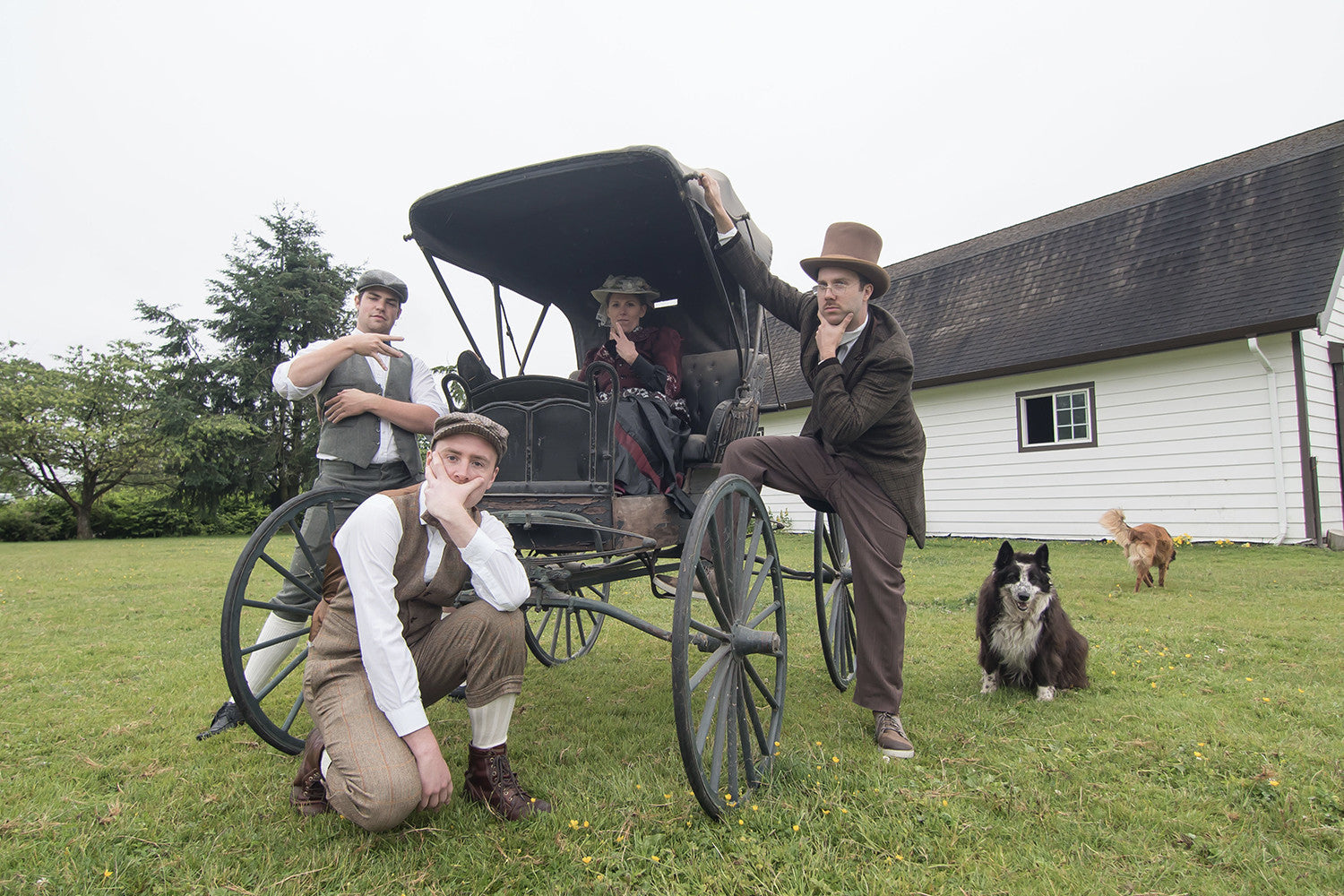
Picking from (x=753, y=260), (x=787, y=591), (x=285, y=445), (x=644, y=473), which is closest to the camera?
(x=644, y=473)

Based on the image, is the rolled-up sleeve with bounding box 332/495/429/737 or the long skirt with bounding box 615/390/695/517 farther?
the long skirt with bounding box 615/390/695/517

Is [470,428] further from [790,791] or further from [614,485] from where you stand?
[790,791]

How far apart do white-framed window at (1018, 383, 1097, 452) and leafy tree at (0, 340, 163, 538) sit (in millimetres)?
24229

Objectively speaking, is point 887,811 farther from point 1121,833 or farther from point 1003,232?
point 1003,232

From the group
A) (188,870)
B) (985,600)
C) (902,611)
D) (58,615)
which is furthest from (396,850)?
(58,615)

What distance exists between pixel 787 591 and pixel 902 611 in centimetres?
483

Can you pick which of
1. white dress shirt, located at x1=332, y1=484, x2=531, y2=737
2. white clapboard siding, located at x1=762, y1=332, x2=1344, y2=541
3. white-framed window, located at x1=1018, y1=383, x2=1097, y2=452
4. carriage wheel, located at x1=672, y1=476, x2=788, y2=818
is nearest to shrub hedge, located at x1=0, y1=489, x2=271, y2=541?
white clapboard siding, located at x1=762, y1=332, x2=1344, y2=541

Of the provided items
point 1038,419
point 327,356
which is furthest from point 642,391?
point 1038,419

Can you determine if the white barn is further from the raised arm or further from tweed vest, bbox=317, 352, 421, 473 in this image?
the raised arm

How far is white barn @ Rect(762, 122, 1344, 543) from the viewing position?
9250 mm

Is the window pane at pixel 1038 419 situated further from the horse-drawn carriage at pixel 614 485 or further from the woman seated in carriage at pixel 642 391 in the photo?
the woman seated in carriage at pixel 642 391

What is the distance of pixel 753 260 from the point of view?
12.1 ft

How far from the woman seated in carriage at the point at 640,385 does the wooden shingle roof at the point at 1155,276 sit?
8583 millimetres

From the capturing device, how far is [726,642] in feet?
8.75
